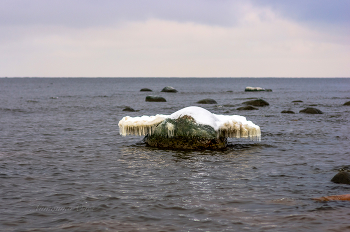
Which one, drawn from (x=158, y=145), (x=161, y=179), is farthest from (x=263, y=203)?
(x=158, y=145)

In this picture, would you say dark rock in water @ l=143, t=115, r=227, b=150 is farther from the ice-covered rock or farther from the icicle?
the icicle

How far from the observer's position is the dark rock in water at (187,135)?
15.1 meters

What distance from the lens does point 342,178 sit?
10.4 meters

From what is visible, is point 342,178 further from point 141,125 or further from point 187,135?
point 141,125

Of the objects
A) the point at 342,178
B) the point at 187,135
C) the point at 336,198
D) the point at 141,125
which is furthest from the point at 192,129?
the point at 336,198

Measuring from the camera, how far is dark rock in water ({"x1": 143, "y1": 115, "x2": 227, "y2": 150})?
15078 mm

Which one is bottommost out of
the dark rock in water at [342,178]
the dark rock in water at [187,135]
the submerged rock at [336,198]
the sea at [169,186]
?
the sea at [169,186]

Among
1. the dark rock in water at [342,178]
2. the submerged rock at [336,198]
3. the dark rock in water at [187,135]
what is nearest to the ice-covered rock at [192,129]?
the dark rock in water at [187,135]

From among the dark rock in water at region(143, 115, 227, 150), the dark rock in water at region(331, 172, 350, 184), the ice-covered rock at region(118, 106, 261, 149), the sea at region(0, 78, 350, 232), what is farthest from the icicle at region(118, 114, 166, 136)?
the dark rock in water at region(331, 172, 350, 184)

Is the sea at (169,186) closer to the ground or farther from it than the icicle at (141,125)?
closer to the ground

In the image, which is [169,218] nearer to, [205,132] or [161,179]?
[161,179]

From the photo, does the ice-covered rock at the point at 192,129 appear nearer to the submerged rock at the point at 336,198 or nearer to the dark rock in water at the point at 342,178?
the dark rock in water at the point at 342,178

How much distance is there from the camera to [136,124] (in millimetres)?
Result: 15766

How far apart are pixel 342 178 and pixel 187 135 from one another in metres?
6.28
